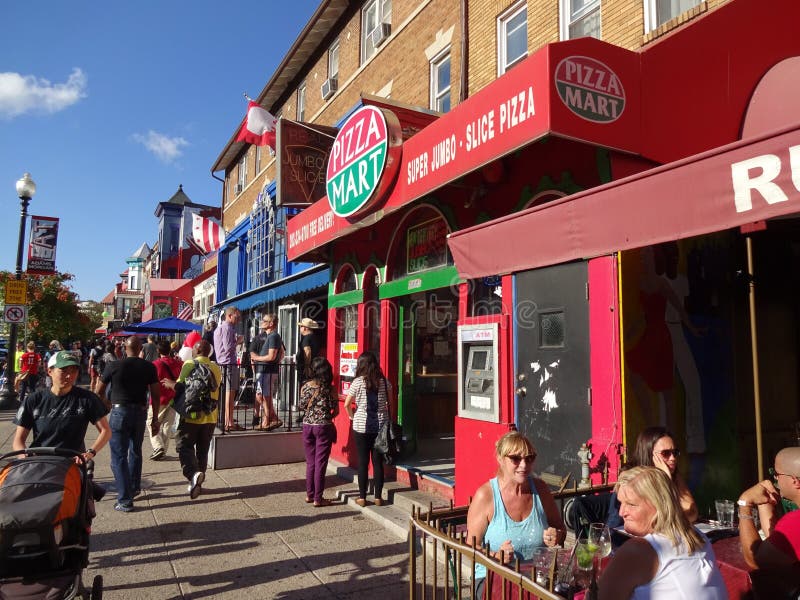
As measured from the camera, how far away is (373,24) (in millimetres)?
12258

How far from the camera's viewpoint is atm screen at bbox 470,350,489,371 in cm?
543

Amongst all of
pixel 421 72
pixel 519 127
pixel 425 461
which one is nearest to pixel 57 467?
pixel 519 127

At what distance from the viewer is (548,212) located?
3502 millimetres

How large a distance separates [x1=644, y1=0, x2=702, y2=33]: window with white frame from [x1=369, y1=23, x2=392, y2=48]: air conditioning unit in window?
6.32 metres

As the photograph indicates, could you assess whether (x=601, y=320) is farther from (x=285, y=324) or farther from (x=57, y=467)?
(x=285, y=324)

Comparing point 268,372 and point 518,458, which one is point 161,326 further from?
point 518,458

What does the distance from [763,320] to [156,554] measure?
225 inches

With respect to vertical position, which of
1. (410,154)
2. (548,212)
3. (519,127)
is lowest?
(548,212)

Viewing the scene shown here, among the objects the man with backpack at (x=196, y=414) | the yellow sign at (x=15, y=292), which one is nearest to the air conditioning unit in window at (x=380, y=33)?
the man with backpack at (x=196, y=414)

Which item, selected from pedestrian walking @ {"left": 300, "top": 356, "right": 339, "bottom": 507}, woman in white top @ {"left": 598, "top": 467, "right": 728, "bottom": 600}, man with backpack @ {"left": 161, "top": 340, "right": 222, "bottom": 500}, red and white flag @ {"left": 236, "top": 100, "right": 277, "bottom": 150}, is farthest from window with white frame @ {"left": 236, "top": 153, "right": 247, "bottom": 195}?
woman in white top @ {"left": 598, "top": 467, "right": 728, "bottom": 600}

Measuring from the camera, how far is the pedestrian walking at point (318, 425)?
6.27m

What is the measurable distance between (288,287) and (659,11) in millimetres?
8199

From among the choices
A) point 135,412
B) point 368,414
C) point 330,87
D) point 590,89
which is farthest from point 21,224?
point 590,89

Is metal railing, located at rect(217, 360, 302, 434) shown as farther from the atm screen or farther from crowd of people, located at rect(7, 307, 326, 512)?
the atm screen
